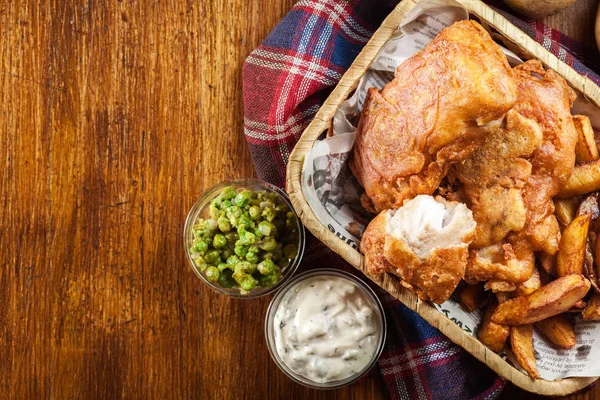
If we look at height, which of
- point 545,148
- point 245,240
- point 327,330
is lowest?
point 327,330

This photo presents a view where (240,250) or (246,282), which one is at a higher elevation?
(240,250)

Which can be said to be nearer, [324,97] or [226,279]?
[226,279]

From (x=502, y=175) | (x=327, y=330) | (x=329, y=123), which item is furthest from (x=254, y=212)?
(x=502, y=175)

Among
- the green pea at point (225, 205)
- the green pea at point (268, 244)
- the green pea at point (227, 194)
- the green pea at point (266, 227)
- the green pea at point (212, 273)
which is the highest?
the green pea at point (227, 194)

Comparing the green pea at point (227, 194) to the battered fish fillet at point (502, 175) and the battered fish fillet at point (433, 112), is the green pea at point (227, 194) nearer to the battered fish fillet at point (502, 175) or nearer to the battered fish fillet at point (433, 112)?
the battered fish fillet at point (433, 112)

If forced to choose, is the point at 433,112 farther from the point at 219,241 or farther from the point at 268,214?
the point at 219,241

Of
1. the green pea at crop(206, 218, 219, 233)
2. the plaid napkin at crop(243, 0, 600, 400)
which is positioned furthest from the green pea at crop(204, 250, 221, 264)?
the plaid napkin at crop(243, 0, 600, 400)

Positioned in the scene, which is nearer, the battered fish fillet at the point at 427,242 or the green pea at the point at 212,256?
the battered fish fillet at the point at 427,242

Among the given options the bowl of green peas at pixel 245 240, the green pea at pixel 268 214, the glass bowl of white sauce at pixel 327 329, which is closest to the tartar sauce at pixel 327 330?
the glass bowl of white sauce at pixel 327 329
